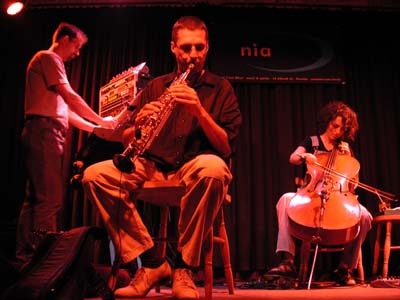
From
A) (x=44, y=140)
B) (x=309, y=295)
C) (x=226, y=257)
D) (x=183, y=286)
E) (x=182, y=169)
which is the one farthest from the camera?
(x=44, y=140)

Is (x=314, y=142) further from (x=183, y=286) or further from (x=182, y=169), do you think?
(x=183, y=286)

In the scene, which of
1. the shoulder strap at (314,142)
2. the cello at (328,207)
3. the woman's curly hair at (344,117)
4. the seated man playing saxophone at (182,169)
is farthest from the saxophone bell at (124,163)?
the woman's curly hair at (344,117)

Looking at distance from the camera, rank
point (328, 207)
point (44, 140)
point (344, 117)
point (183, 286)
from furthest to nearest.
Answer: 1. point (344, 117)
2. point (44, 140)
3. point (328, 207)
4. point (183, 286)

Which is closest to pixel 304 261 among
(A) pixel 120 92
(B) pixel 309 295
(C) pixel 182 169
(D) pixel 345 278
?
(D) pixel 345 278

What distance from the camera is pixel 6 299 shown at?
162cm

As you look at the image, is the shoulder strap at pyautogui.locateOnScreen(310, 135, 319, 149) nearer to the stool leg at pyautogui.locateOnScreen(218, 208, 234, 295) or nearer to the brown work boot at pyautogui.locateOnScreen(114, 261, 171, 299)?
the stool leg at pyautogui.locateOnScreen(218, 208, 234, 295)

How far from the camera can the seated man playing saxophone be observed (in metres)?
2.01

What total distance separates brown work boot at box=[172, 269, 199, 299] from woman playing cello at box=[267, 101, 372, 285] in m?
1.76

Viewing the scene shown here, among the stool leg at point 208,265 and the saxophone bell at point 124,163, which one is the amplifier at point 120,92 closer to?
the saxophone bell at point 124,163

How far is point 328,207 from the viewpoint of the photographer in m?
3.24

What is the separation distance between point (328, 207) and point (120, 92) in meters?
1.90

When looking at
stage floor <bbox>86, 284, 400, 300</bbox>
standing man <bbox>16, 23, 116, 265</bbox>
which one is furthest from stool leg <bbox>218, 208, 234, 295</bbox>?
standing man <bbox>16, 23, 116, 265</bbox>

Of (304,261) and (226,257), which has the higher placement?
(226,257)

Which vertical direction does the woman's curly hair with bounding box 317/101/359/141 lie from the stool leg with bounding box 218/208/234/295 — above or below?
above
